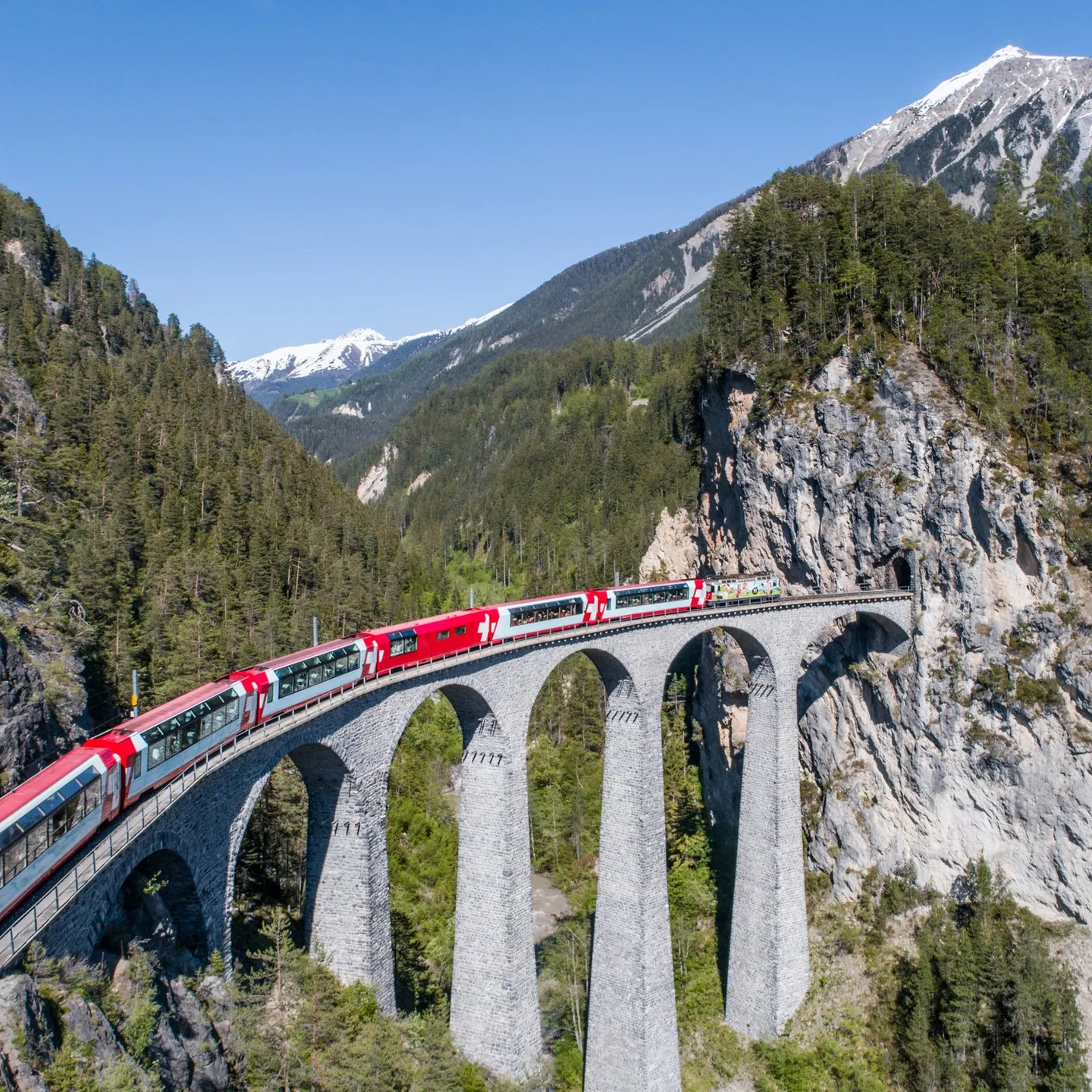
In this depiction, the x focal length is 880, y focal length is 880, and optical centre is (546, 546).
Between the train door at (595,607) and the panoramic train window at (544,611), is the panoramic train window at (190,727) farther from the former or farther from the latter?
the train door at (595,607)

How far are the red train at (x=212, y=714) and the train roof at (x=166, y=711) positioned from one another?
0.05m

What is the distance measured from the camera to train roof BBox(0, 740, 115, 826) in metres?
17.4

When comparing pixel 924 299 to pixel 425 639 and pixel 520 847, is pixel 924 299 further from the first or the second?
pixel 520 847

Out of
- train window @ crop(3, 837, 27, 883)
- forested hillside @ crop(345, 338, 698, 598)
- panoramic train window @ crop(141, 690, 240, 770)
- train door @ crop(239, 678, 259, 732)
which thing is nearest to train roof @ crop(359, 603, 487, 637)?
train door @ crop(239, 678, 259, 732)

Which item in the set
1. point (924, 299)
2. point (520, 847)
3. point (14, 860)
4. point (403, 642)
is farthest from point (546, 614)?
point (924, 299)

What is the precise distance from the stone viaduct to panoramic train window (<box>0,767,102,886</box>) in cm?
134

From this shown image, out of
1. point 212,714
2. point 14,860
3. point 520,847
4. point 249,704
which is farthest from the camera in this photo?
point 520,847

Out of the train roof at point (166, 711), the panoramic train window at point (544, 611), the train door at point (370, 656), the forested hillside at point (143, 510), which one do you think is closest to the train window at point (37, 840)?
the train roof at point (166, 711)

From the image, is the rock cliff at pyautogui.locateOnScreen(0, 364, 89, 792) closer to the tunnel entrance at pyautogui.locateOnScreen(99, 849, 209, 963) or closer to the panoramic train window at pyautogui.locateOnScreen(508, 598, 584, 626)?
the tunnel entrance at pyautogui.locateOnScreen(99, 849, 209, 963)

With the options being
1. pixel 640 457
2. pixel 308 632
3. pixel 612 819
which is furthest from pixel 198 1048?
pixel 640 457

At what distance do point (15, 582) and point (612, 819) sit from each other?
29.9 m

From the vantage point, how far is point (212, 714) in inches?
932

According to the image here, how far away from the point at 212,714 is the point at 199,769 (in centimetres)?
192

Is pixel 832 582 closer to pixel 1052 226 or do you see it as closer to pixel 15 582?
pixel 1052 226
